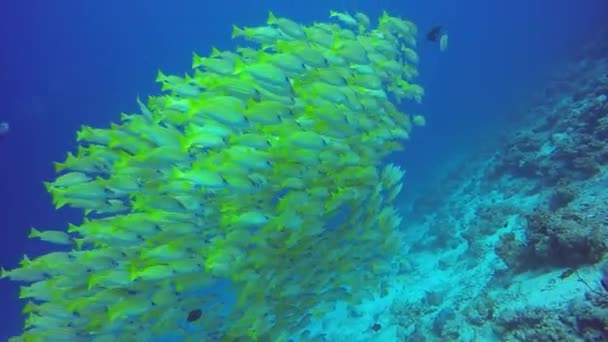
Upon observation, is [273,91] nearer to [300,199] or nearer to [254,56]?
[300,199]

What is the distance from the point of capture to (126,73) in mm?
60500

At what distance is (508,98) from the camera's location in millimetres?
30266

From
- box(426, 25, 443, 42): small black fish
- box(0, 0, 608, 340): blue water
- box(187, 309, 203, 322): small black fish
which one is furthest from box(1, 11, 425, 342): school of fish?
box(0, 0, 608, 340): blue water

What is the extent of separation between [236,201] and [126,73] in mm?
59366

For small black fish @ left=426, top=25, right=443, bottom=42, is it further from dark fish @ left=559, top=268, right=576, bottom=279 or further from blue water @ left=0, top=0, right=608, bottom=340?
blue water @ left=0, top=0, right=608, bottom=340

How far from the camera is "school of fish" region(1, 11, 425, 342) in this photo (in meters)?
6.01

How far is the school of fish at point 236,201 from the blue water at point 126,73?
1057cm

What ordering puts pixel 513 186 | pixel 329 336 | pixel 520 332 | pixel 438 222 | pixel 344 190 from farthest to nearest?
pixel 438 222, pixel 513 186, pixel 329 336, pixel 344 190, pixel 520 332

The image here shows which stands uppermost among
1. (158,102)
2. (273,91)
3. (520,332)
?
(158,102)

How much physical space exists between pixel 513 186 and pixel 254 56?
7.12m

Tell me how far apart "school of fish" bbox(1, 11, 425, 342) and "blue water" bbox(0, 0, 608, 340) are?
416 inches

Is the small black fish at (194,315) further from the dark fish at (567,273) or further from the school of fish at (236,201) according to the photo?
the dark fish at (567,273)

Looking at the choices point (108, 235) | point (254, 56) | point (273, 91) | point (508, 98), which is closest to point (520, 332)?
point (273, 91)

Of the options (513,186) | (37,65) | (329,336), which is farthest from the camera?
(37,65)
